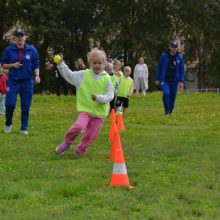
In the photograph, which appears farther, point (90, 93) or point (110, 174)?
point (90, 93)

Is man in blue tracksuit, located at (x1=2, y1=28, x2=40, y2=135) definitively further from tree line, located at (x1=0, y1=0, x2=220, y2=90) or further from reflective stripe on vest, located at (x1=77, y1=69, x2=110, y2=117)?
tree line, located at (x1=0, y1=0, x2=220, y2=90)

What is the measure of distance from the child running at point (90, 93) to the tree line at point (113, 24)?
1155 inches

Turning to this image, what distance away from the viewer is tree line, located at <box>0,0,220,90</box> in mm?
39250

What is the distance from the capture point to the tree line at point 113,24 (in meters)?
39.2

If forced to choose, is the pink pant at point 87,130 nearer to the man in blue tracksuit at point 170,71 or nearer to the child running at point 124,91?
the man in blue tracksuit at point 170,71

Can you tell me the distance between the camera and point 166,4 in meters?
41.3

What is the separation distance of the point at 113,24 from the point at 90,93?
3091 cm

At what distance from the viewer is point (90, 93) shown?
9.15m

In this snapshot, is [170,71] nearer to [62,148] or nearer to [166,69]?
[166,69]

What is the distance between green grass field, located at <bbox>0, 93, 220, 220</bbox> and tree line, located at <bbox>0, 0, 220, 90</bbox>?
27.2 meters

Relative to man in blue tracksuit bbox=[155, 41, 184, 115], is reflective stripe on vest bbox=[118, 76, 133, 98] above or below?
below

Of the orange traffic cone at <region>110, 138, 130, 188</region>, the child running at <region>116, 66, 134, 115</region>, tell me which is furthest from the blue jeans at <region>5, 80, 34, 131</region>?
the child running at <region>116, 66, 134, 115</region>

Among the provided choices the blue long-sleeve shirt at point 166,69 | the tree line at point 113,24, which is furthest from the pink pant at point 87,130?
the tree line at point 113,24

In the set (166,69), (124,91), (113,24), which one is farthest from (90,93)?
(113,24)
